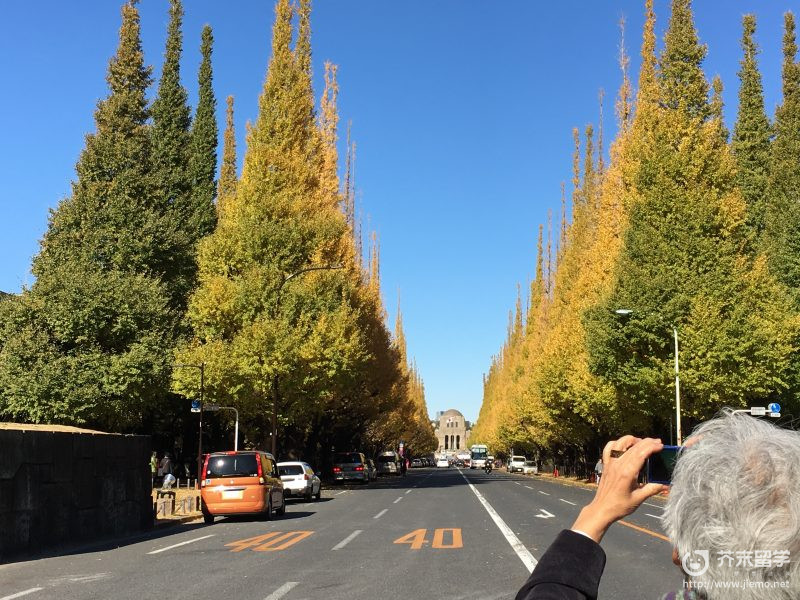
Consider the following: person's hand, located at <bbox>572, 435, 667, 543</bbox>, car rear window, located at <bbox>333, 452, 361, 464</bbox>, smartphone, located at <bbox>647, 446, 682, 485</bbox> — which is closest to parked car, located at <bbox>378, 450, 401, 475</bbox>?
car rear window, located at <bbox>333, 452, 361, 464</bbox>

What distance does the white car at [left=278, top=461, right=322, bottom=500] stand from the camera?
102 feet

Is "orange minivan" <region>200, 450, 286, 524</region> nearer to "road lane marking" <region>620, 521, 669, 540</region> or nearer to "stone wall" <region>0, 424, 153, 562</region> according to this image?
"stone wall" <region>0, 424, 153, 562</region>

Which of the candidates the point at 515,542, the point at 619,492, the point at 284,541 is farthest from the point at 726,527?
the point at 284,541

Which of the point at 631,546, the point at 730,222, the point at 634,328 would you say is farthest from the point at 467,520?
the point at 730,222

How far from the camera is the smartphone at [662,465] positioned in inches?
81.0

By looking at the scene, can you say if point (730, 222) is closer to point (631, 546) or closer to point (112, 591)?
point (631, 546)

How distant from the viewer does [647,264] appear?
1264 inches

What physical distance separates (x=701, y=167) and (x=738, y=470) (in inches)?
1311

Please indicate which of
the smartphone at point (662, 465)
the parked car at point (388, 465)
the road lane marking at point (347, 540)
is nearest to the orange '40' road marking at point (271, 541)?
the road lane marking at point (347, 540)

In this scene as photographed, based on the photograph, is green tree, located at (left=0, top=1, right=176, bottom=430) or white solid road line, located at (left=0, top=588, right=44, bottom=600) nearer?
white solid road line, located at (left=0, top=588, right=44, bottom=600)

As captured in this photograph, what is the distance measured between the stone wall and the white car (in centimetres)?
1206

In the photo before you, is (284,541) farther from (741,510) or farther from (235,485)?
(741,510)

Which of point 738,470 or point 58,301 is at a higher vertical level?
point 58,301

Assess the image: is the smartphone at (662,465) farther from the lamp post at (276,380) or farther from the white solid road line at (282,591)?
the lamp post at (276,380)
